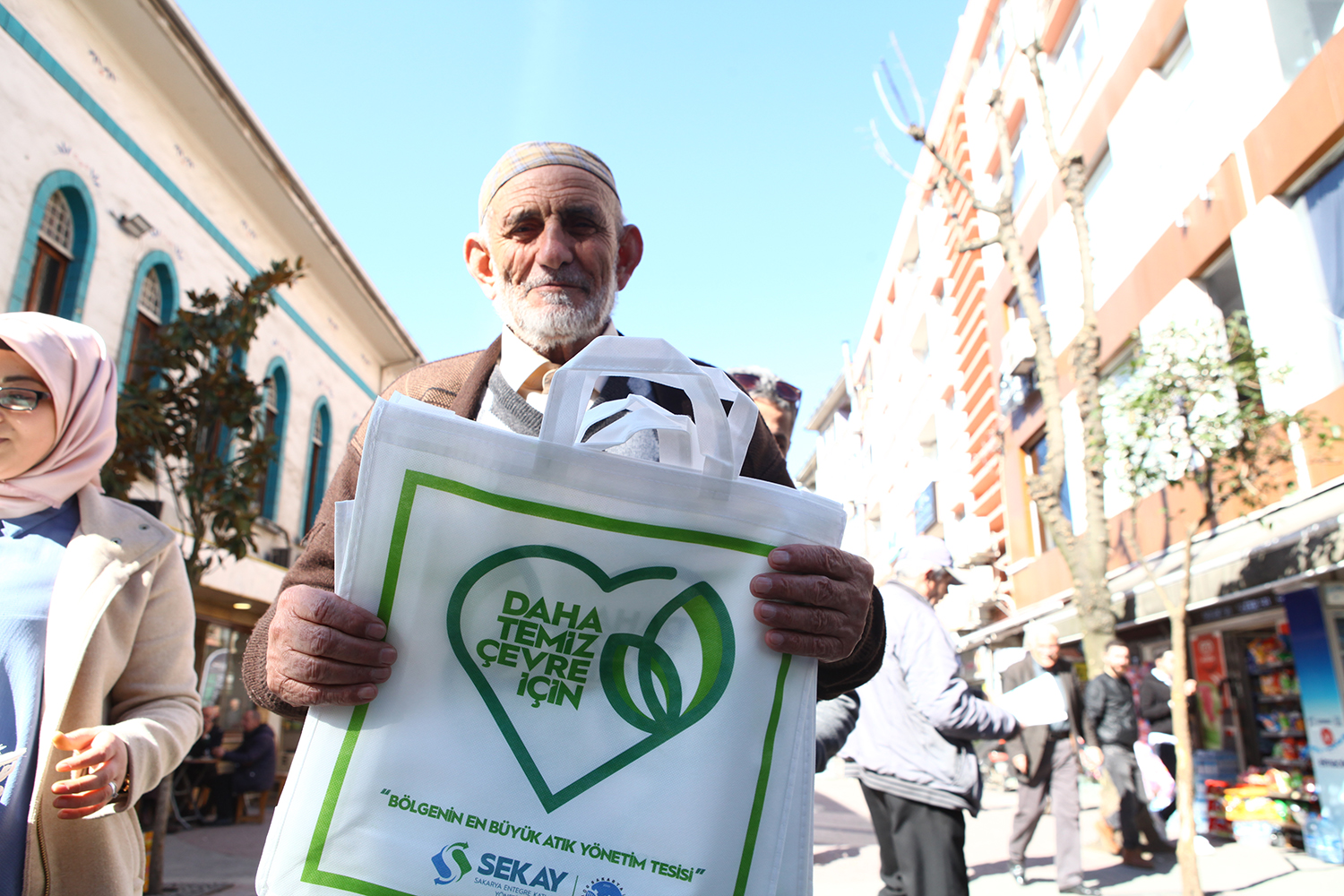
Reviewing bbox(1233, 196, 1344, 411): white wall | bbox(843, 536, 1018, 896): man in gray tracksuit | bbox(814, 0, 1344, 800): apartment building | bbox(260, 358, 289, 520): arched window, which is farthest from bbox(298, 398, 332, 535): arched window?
bbox(843, 536, 1018, 896): man in gray tracksuit

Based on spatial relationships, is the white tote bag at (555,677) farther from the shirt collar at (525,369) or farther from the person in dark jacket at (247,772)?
the person in dark jacket at (247,772)

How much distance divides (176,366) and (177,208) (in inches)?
214

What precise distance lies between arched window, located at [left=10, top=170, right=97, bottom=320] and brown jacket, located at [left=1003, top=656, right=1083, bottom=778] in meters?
9.72

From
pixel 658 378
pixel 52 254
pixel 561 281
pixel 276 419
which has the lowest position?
pixel 658 378

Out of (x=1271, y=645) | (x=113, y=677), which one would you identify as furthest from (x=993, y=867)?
(x=113, y=677)

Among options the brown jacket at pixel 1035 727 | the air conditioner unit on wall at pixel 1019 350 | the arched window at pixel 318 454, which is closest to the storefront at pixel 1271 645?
the brown jacket at pixel 1035 727

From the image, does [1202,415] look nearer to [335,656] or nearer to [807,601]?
[807,601]

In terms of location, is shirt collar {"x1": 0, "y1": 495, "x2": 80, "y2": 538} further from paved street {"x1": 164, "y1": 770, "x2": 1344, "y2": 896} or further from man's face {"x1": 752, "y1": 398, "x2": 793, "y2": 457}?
paved street {"x1": 164, "y1": 770, "x2": 1344, "y2": 896}

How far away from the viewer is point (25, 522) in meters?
2.02

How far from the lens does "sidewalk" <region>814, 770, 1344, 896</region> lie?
6.94 meters

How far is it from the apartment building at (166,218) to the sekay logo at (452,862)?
7105 mm

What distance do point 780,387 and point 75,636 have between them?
2634 mm

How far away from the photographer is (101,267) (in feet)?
33.2

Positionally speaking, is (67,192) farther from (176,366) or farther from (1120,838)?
(1120,838)
